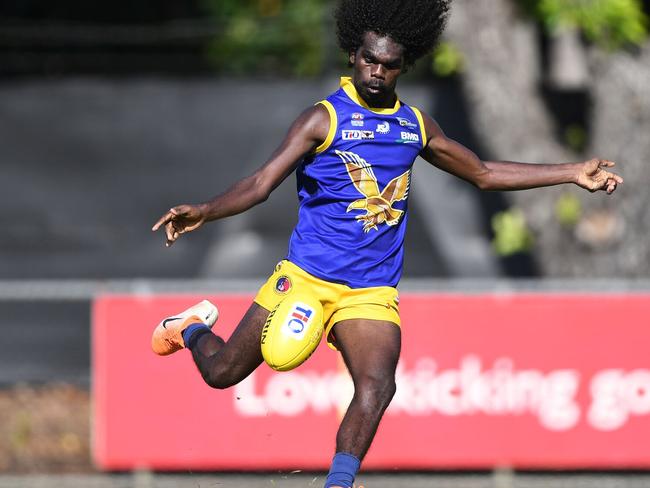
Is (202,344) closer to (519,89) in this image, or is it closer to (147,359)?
(147,359)

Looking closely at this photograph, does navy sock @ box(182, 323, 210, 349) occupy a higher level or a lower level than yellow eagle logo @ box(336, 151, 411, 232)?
lower

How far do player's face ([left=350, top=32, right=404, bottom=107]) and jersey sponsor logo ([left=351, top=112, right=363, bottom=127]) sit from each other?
10 cm

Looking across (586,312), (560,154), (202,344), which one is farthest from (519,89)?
(202,344)

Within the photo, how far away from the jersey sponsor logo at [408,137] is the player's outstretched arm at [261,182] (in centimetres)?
40

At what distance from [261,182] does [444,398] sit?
409 cm

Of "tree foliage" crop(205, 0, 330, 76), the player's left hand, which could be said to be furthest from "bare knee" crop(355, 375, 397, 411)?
"tree foliage" crop(205, 0, 330, 76)

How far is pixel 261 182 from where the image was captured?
618cm

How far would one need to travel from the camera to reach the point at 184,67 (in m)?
14.3

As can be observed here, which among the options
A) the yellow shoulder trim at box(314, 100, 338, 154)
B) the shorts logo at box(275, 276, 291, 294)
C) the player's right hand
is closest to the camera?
the player's right hand

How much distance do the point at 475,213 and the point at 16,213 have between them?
4.49 meters

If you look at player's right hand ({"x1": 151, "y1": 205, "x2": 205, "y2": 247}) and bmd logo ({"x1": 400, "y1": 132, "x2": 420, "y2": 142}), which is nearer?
player's right hand ({"x1": 151, "y1": 205, "x2": 205, "y2": 247})

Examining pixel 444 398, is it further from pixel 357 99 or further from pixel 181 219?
pixel 181 219

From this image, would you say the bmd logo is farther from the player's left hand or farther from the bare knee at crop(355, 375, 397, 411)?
the bare knee at crop(355, 375, 397, 411)

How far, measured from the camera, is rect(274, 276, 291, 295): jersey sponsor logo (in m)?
6.50
